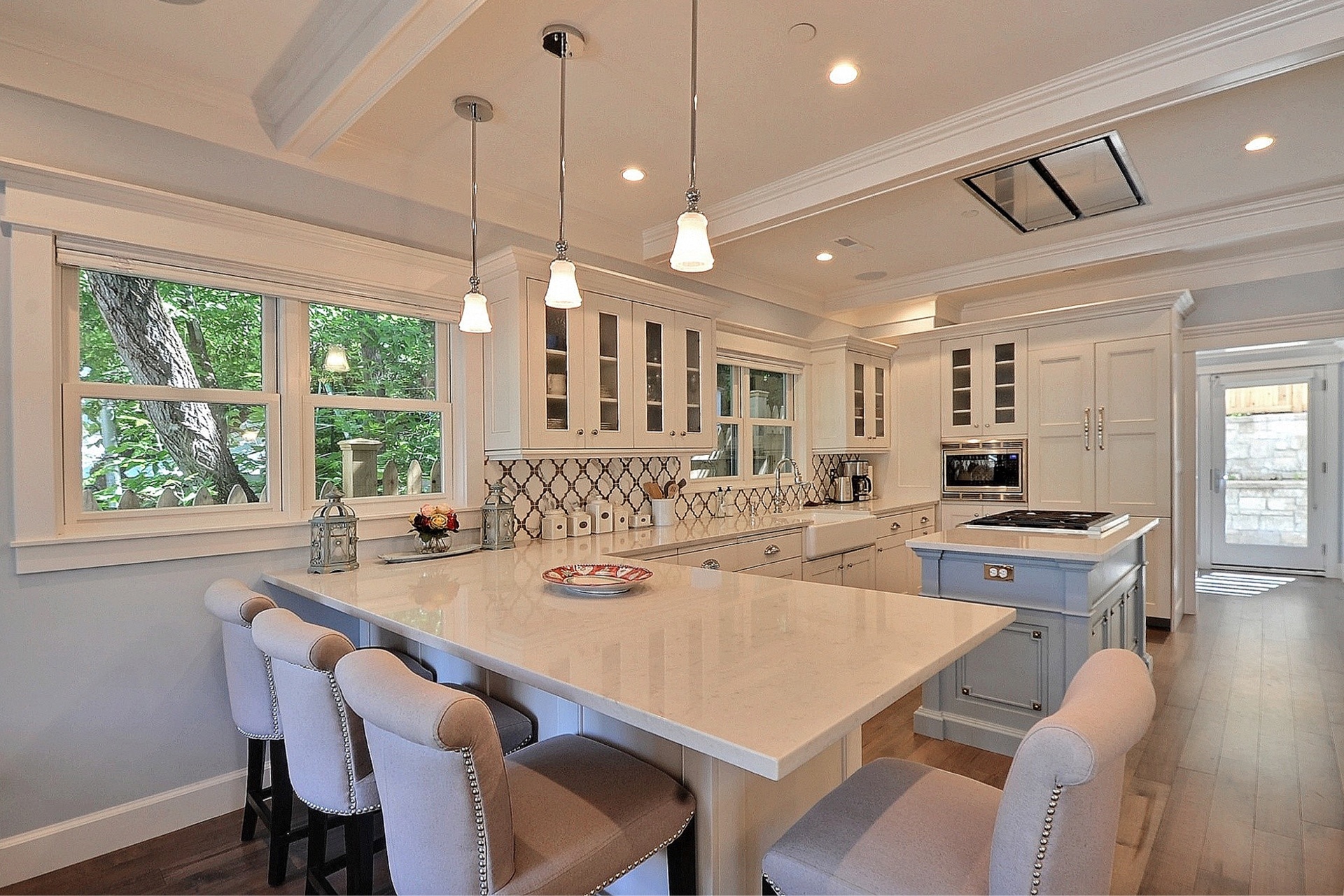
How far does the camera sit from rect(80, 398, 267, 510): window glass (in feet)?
7.58

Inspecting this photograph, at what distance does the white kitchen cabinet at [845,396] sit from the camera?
5.29m

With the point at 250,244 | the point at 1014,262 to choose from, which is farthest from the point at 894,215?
the point at 250,244

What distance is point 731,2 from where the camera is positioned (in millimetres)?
2021

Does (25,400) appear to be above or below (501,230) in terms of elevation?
below

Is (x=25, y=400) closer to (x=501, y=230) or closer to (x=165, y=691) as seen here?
(x=165, y=691)

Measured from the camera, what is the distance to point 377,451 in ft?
9.86

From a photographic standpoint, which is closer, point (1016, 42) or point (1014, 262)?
point (1016, 42)

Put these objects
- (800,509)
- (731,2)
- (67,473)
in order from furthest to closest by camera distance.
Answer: (800,509)
(67,473)
(731,2)

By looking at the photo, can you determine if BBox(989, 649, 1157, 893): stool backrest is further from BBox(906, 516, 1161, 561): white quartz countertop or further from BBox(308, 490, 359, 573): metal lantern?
BBox(308, 490, 359, 573): metal lantern

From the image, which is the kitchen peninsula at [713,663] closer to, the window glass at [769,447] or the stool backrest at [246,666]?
the stool backrest at [246,666]

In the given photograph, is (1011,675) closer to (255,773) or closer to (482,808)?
(482,808)

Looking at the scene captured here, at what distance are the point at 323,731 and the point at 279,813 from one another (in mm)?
690

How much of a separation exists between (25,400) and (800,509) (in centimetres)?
436

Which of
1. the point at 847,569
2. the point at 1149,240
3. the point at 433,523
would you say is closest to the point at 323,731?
the point at 433,523
